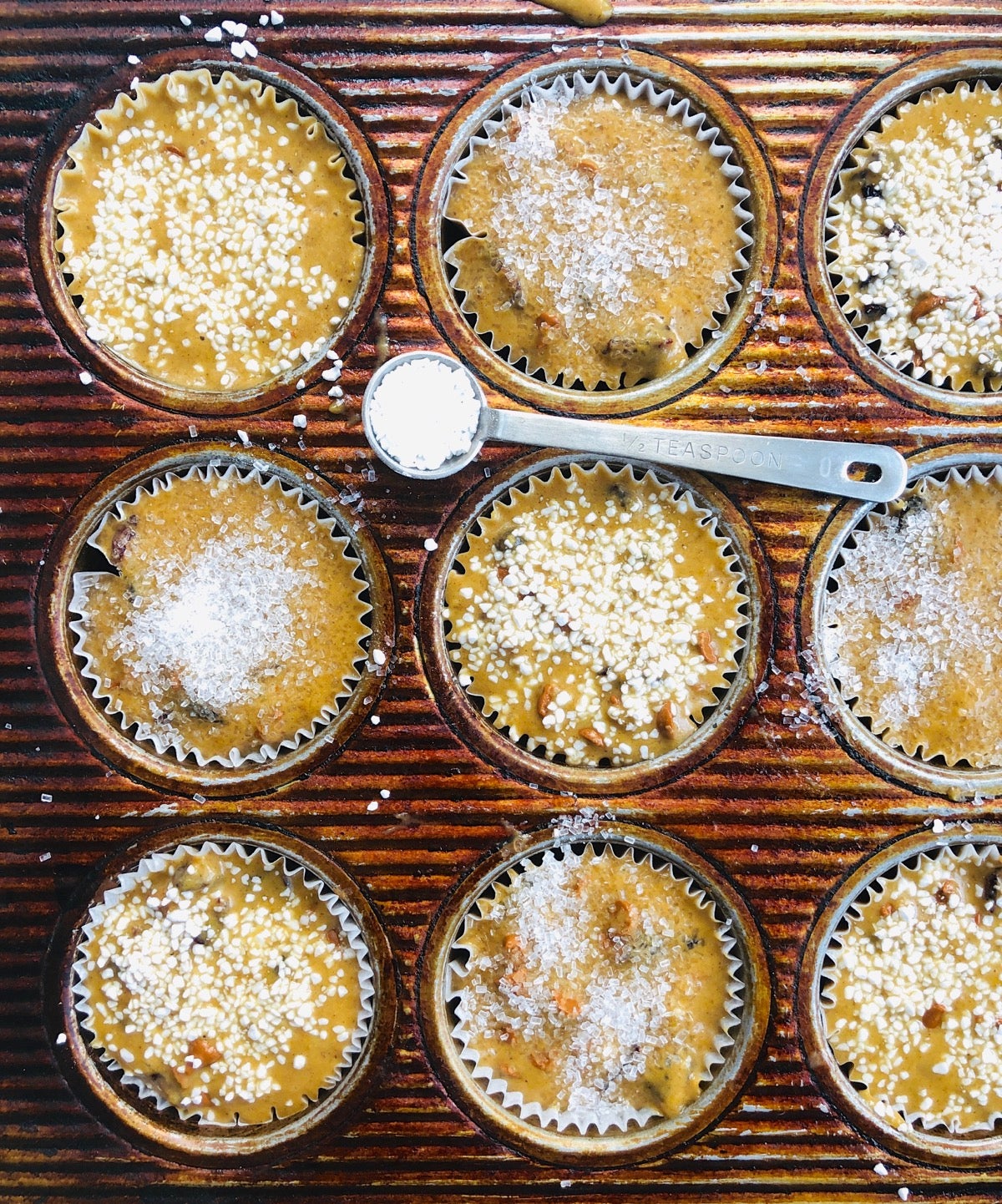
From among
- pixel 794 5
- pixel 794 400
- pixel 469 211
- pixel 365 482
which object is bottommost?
pixel 365 482

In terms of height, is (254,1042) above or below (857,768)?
below

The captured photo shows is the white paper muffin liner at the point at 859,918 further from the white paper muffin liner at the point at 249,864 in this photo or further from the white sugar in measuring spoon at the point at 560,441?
the white paper muffin liner at the point at 249,864

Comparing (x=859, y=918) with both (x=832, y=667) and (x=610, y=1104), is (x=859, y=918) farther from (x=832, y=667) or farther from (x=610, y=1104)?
(x=610, y=1104)

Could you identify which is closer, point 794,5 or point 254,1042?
point 794,5

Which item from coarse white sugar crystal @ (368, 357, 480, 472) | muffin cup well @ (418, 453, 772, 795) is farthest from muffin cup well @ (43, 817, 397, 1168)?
coarse white sugar crystal @ (368, 357, 480, 472)

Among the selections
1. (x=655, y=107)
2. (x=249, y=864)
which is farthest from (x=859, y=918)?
(x=655, y=107)

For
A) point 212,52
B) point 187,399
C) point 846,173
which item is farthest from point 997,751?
point 212,52

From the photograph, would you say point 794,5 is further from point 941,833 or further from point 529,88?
point 941,833
